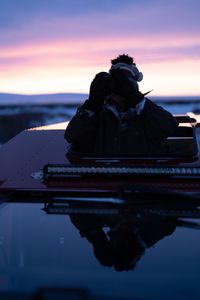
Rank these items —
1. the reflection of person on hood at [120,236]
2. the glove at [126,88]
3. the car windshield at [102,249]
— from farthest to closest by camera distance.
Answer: the glove at [126,88]
the reflection of person on hood at [120,236]
the car windshield at [102,249]

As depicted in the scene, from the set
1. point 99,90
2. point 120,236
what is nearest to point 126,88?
point 99,90

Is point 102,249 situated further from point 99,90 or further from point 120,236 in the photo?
point 99,90

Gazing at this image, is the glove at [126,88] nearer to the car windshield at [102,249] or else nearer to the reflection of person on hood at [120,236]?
the car windshield at [102,249]

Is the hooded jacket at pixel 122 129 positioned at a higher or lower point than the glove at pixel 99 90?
lower

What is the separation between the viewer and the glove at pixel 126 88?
3.81m

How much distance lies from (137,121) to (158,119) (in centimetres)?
17

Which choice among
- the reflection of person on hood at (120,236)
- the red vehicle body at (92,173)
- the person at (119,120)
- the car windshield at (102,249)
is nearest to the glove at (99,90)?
the person at (119,120)

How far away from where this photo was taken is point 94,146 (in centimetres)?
381

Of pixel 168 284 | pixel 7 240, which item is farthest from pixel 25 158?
pixel 168 284

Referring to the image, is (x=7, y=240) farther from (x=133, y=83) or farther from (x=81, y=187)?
(x=133, y=83)

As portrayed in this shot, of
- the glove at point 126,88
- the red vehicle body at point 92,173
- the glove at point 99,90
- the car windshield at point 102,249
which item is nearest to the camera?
the car windshield at point 102,249

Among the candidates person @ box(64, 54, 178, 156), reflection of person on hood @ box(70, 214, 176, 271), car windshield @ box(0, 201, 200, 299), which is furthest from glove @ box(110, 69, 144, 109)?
reflection of person on hood @ box(70, 214, 176, 271)

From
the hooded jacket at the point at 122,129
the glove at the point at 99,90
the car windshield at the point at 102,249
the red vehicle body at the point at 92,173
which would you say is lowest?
the car windshield at the point at 102,249

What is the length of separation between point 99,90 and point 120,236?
5.09 ft
